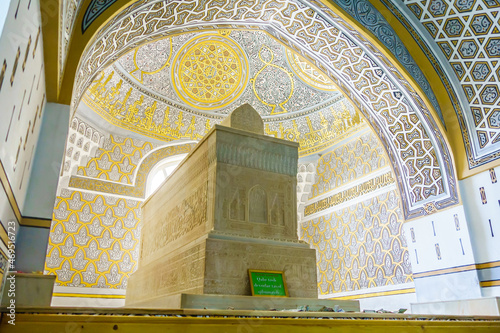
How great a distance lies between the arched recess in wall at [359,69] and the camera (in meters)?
3.90

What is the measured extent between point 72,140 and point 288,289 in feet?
13.1

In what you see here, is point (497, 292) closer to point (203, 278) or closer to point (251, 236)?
point (251, 236)

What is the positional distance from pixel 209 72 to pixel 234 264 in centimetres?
471

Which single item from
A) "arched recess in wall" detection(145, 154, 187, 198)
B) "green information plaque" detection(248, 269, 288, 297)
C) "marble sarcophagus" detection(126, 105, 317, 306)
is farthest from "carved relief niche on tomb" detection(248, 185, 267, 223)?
"arched recess in wall" detection(145, 154, 187, 198)

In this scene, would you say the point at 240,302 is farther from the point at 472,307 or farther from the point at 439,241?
the point at 439,241

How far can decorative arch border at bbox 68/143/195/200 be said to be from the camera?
18.6 feet

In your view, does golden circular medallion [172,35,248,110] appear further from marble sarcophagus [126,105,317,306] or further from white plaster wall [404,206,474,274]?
white plaster wall [404,206,474,274]

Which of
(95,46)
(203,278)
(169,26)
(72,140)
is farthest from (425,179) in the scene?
(72,140)

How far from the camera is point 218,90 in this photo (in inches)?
273

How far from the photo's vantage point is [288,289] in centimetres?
293

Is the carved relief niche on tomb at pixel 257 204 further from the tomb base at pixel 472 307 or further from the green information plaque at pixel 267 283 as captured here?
the tomb base at pixel 472 307

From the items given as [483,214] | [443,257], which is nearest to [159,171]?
[443,257]

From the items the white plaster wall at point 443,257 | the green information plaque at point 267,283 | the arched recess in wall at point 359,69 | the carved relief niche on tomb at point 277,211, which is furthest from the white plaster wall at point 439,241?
the green information plaque at point 267,283

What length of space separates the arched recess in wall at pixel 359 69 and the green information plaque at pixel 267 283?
2.18m
